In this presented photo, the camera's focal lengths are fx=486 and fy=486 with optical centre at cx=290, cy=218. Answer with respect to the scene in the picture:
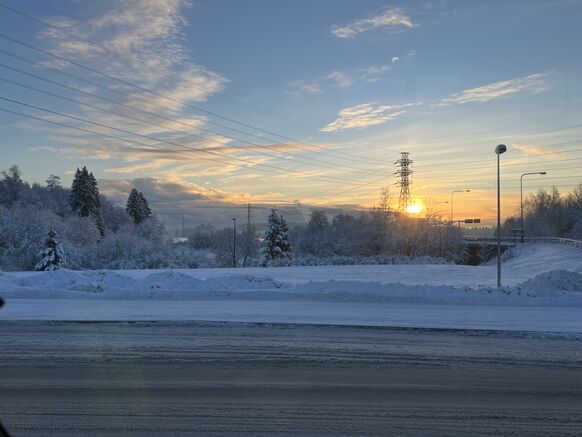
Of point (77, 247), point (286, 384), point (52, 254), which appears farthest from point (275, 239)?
point (286, 384)

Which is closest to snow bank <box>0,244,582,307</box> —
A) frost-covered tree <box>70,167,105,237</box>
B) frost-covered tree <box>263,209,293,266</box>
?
frost-covered tree <box>263,209,293,266</box>

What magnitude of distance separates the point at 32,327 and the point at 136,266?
4275cm

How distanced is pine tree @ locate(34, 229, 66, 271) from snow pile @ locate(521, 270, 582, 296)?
43828 millimetres

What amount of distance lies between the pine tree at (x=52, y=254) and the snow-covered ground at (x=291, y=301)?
98.2 feet

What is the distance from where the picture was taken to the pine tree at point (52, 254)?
48844 millimetres

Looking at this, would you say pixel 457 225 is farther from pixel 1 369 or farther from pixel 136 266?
pixel 1 369

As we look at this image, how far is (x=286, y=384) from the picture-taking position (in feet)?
23.5

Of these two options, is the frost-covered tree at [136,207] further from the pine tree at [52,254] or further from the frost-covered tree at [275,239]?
the pine tree at [52,254]

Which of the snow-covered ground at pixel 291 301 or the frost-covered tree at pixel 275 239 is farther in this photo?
the frost-covered tree at pixel 275 239

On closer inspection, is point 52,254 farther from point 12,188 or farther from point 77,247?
point 12,188

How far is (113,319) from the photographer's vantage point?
42.9 ft

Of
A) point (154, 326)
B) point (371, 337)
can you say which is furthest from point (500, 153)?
point (154, 326)

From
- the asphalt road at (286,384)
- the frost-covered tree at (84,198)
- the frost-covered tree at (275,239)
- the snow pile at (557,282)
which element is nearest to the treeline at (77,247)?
the frost-covered tree at (275,239)

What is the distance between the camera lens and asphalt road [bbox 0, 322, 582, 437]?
18.5ft
